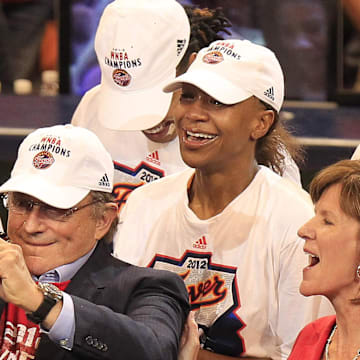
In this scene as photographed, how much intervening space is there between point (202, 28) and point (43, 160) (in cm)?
132

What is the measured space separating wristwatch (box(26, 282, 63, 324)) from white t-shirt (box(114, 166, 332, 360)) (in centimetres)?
Answer: 85

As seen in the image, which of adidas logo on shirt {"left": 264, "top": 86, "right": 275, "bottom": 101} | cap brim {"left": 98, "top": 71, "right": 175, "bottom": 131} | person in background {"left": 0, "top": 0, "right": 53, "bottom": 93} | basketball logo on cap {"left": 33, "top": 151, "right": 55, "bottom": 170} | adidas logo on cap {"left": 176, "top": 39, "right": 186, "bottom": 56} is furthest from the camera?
person in background {"left": 0, "top": 0, "right": 53, "bottom": 93}

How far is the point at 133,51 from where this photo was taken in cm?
332

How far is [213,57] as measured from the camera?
2.94m

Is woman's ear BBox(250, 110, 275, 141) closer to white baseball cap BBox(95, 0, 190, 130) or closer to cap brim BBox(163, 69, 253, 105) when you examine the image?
cap brim BBox(163, 69, 253, 105)

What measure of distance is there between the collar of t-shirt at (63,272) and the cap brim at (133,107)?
0.87 metres

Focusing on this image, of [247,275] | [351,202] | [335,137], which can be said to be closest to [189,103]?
[247,275]

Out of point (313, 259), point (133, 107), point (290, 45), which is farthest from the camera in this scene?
point (290, 45)

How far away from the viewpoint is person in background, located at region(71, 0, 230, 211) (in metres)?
3.29

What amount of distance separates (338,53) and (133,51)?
2753 millimetres

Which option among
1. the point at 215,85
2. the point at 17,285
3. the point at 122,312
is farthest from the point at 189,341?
the point at 215,85

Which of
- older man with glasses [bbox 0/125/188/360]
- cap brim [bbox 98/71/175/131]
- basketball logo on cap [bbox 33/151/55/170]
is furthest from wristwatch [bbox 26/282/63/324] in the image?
cap brim [bbox 98/71/175/131]

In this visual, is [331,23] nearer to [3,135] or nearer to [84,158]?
[3,135]

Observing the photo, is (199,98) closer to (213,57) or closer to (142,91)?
(213,57)
